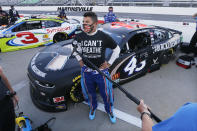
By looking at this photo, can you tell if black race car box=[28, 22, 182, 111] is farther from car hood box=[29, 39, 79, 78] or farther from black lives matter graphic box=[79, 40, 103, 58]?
black lives matter graphic box=[79, 40, 103, 58]

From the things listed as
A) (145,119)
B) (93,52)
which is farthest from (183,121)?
(93,52)

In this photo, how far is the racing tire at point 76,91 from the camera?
2.56 m

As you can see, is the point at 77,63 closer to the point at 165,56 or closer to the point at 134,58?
the point at 134,58

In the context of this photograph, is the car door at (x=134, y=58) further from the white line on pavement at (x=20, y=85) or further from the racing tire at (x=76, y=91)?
the white line on pavement at (x=20, y=85)

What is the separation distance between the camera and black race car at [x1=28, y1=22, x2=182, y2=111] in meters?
2.46

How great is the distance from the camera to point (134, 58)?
317 centimetres

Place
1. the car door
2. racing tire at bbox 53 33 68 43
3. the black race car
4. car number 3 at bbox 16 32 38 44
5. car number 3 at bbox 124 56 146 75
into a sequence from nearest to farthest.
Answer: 1. the black race car
2. the car door
3. car number 3 at bbox 124 56 146 75
4. car number 3 at bbox 16 32 38 44
5. racing tire at bbox 53 33 68 43

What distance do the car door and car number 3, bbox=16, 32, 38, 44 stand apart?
13.8ft

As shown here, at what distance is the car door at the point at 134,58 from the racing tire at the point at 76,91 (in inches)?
27.9

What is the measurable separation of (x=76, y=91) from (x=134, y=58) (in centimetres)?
144

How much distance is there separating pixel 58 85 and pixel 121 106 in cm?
131

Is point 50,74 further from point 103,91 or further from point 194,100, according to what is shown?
point 194,100

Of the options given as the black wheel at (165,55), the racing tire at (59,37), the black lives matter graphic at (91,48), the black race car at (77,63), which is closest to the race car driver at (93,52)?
the black lives matter graphic at (91,48)

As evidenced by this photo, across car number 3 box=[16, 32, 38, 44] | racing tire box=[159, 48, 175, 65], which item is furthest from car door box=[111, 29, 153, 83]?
car number 3 box=[16, 32, 38, 44]
